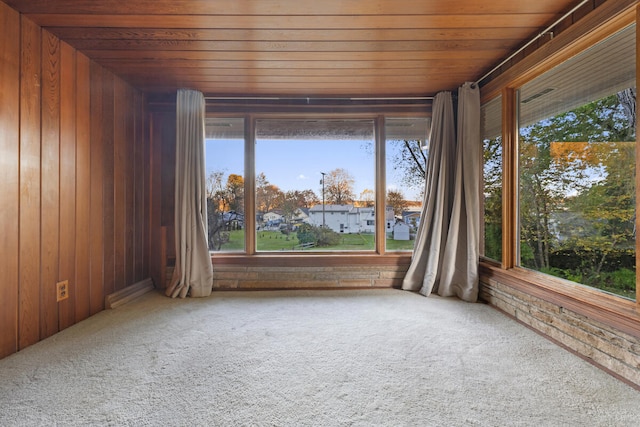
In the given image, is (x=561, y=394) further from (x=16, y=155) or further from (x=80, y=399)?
(x=16, y=155)

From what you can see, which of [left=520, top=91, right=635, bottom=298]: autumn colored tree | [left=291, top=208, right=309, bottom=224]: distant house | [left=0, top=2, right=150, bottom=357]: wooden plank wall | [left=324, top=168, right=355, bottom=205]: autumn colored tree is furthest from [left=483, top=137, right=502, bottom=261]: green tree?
[left=0, top=2, right=150, bottom=357]: wooden plank wall

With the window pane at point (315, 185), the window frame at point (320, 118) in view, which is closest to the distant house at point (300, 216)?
the window pane at point (315, 185)

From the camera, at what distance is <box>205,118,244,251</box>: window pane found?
3.18 m

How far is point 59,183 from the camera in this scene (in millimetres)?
2092

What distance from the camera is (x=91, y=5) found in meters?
1.73

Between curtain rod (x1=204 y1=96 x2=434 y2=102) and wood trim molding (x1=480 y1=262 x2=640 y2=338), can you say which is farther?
curtain rod (x1=204 y1=96 x2=434 y2=102)

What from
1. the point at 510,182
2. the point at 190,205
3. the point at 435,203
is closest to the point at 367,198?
the point at 435,203

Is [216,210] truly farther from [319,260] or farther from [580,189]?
[580,189]

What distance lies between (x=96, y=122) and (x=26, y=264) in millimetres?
1291

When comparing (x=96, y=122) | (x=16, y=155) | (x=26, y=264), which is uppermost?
(x=96, y=122)

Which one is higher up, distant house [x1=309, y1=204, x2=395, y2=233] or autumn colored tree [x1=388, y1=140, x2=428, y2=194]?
autumn colored tree [x1=388, y1=140, x2=428, y2=194]

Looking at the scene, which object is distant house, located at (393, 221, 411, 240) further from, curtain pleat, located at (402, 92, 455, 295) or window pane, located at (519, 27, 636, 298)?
window pane, located at (519, 27, 636, 298)

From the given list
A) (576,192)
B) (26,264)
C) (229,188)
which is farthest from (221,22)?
(576,192)

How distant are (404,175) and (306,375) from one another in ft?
7.88
